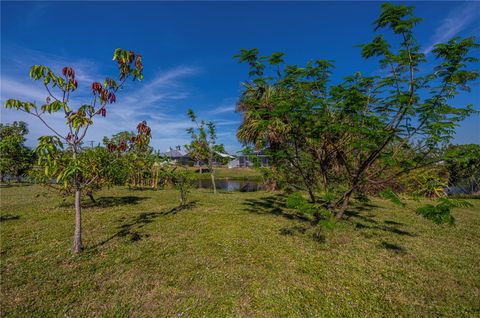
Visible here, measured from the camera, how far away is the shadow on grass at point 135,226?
20.1 feet

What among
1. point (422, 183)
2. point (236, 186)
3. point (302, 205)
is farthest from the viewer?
point (236, 186)

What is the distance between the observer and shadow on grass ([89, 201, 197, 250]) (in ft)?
20.1

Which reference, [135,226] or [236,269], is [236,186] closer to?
[135,226]

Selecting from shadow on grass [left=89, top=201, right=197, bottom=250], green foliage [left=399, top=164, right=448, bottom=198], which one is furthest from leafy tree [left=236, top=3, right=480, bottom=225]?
green foliage [left=399, top=164, right=448, bottom=198]

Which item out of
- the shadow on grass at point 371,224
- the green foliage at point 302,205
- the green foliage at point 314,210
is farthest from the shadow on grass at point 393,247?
the green foliage at point 302,205

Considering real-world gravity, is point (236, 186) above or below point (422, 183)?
below

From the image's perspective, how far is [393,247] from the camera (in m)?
5.83

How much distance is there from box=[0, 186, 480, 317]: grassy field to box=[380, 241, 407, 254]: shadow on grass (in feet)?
0.10

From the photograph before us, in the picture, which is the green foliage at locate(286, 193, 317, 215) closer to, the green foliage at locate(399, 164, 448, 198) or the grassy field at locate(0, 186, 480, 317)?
the grassy field at locate(0, 186, 480, 317)

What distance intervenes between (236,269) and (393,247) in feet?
15.3

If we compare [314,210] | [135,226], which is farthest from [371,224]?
[135,226]

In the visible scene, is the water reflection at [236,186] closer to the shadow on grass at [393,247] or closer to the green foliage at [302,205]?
the shadow on grass at [393,247]

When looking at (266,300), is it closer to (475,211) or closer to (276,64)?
(276,64)

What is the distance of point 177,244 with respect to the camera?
5.78m
